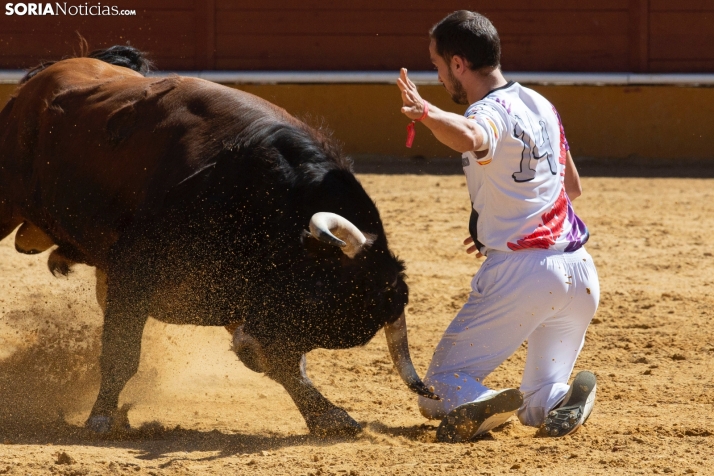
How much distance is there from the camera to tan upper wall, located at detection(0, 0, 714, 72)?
30.2ft

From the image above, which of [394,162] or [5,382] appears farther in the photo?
[394,162]

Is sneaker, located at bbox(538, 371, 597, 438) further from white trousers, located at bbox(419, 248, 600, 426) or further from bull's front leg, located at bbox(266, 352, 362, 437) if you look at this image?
bull's front leg, located at bbox(266, 352, 362, 437)

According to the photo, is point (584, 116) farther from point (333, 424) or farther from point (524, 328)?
point (333, 424)

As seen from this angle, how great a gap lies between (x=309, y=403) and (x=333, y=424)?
129 millimetres

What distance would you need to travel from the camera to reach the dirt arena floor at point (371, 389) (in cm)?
273

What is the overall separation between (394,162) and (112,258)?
5.79m

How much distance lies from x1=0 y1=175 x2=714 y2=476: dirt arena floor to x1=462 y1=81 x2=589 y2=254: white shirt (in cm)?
63

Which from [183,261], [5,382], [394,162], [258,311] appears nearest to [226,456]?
[258,311]

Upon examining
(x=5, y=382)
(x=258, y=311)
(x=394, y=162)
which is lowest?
(x=394, y=162)

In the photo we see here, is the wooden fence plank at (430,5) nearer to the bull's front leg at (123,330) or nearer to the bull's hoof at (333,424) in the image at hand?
the bull's front leg at (123,330)

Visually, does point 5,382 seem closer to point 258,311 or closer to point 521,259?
point 258,311

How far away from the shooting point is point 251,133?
3.29 metres

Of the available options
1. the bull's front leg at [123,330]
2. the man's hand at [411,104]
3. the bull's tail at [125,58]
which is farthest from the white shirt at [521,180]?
the bull's tail at [125,58]

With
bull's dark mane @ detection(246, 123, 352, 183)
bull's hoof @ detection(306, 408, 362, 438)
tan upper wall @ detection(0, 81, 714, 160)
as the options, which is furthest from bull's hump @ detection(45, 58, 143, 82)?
tan upper wall @ detection(0, 81, 714, 160)
